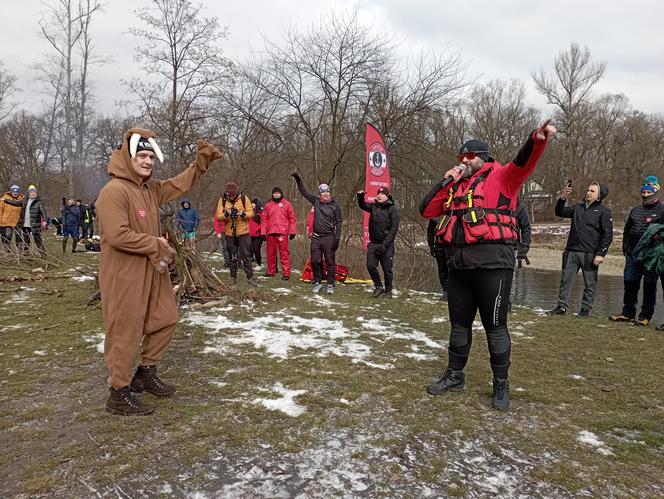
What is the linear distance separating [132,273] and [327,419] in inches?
67.5

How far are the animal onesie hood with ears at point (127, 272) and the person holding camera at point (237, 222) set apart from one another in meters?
5.29

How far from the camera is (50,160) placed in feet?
119

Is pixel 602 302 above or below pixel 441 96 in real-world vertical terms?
below

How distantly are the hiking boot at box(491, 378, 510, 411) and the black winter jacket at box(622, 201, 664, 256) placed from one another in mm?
4695

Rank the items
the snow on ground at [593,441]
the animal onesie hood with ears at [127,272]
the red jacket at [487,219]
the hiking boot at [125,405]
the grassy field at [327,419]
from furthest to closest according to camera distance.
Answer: the red jacket at [487,219], the hiking boot at [125,405], the animal onesie hood with ears at [127,272], the snow on ground at [593,441], the grassy field at [327,419]

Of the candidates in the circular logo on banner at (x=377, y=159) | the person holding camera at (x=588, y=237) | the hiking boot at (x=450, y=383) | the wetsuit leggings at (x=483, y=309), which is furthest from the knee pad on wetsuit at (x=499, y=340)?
the circular logo on banner at (x=377, y=159)

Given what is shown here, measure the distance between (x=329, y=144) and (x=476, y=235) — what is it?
14087mm

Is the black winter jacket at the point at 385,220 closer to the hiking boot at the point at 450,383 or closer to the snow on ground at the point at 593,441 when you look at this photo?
the hiking boot at the point at 450,383

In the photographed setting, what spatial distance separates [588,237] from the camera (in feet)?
22.9

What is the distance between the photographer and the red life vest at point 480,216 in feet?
10.9

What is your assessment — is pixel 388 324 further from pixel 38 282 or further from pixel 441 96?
pixel 441 96

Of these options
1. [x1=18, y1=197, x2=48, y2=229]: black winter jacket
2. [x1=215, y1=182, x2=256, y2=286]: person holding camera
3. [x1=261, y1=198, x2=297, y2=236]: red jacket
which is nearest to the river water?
[x1=261, y1=198, x2=297, y2=236]: red jacket

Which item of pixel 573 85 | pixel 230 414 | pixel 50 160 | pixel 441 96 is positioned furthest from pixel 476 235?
pixel 573 85

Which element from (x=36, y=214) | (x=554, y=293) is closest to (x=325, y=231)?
(x=554, y=293)
